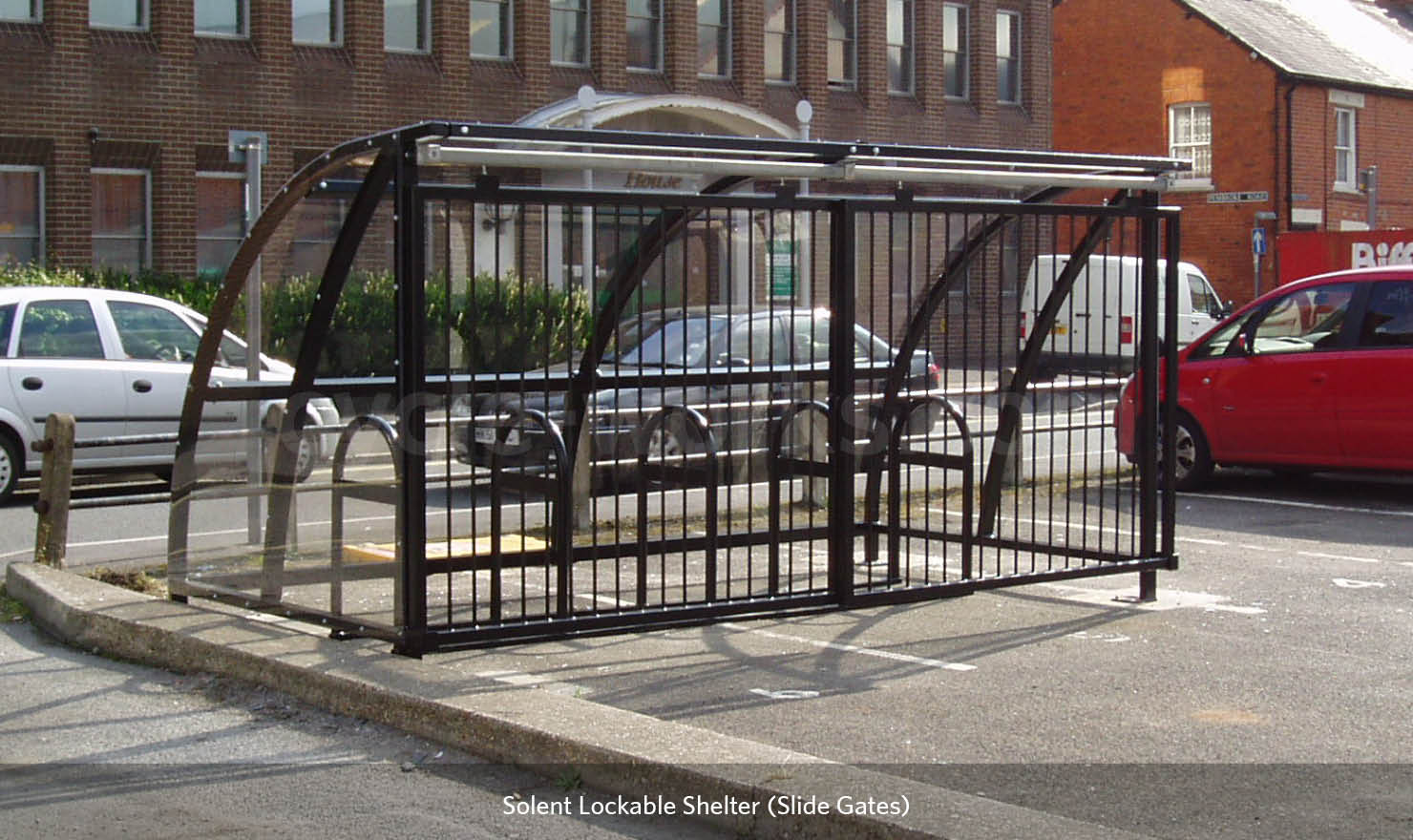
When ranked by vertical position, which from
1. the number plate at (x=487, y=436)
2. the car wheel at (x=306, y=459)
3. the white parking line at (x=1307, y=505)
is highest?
the number plate at (x=487, y=436)

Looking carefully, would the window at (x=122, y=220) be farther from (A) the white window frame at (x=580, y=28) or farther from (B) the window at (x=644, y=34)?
(B) the window at (x=644, y=34)

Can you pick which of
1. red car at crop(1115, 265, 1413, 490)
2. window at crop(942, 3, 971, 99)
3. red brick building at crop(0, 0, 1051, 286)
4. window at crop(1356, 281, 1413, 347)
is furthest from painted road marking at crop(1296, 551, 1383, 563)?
window at crop(942, 3, 971, 99)

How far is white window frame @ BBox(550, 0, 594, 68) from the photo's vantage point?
27.9 meters

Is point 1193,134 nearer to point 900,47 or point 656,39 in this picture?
point 900,47

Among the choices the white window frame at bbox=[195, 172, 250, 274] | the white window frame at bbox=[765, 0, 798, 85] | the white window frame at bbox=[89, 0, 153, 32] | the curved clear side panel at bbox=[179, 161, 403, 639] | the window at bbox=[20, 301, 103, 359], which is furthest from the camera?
the white window frame at bbox=[765, 0, 798, 85]

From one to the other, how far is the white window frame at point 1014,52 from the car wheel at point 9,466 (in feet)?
82.5

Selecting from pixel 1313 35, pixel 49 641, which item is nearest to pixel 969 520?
pixel 49 641

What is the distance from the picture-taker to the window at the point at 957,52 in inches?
1345

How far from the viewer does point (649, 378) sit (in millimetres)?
7441

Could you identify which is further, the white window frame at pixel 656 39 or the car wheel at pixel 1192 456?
the white window frame at pixel 656 39

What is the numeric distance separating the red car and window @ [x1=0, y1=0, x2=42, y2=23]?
16184mm

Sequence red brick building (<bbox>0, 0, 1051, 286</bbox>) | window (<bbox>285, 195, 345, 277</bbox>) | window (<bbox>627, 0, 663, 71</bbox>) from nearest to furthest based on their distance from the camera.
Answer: window (<bbox>285, 195, 345, 277</bbox>) → red brick building (<bbox>0, 0, 1051, 286</bbox>) → window (<bbox>627, 0, 663, 71</bbox>)

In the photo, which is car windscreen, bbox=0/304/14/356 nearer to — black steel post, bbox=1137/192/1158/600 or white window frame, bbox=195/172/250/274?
black steel post, bbox=1137/192/1158/600

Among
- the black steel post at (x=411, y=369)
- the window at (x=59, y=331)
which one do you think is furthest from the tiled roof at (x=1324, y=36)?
the black steel post at (x=411, y=369)
